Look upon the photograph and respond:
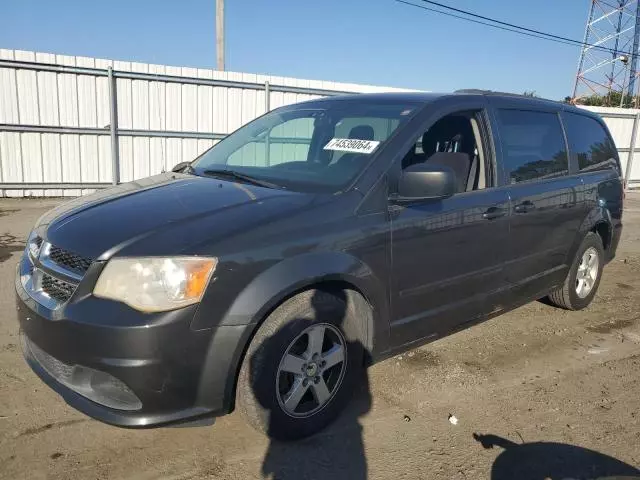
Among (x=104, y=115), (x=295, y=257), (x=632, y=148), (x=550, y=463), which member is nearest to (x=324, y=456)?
(x=295, y=257)

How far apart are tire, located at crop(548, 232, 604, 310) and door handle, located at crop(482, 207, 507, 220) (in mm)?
1450

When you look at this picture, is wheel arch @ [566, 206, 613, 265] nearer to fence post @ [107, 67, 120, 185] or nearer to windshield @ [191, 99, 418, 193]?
windshield @ [191, 99, 418, 193]

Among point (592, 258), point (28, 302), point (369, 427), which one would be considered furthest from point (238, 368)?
point (592, 258)

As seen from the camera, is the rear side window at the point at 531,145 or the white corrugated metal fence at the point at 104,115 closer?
the rear side window at the point at 531,145

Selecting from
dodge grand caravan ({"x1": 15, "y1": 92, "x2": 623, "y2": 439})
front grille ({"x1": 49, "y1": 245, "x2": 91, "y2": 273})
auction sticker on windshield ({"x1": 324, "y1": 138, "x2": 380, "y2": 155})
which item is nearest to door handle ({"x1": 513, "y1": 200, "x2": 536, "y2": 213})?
dodge grand caravan ({"x1": 15, "y1": 92, "x2": 623, "y2": 439})

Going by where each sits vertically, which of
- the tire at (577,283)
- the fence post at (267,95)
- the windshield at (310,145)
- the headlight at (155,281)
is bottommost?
the tire at (577,283)

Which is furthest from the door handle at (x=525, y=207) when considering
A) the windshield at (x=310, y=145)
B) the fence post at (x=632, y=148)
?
the fence post at (x=632, y=148)

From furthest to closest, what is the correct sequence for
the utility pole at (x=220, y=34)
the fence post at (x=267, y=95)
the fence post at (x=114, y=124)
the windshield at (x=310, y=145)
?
the utility pole at (x=220, y=34) < the fence post at (x=267, y=95) < the fence post at (x=114, y=124) < the windshield at (x=310, y=145)

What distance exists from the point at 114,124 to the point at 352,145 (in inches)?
324

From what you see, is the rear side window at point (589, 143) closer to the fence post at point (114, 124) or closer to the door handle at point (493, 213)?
the door handle at point (493, 213)

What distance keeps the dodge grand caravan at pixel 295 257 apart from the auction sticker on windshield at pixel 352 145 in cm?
1

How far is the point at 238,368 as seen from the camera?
2439 millimetres

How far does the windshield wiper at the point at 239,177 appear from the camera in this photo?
307 centimetres

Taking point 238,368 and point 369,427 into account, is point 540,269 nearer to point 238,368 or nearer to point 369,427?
point 369,427
